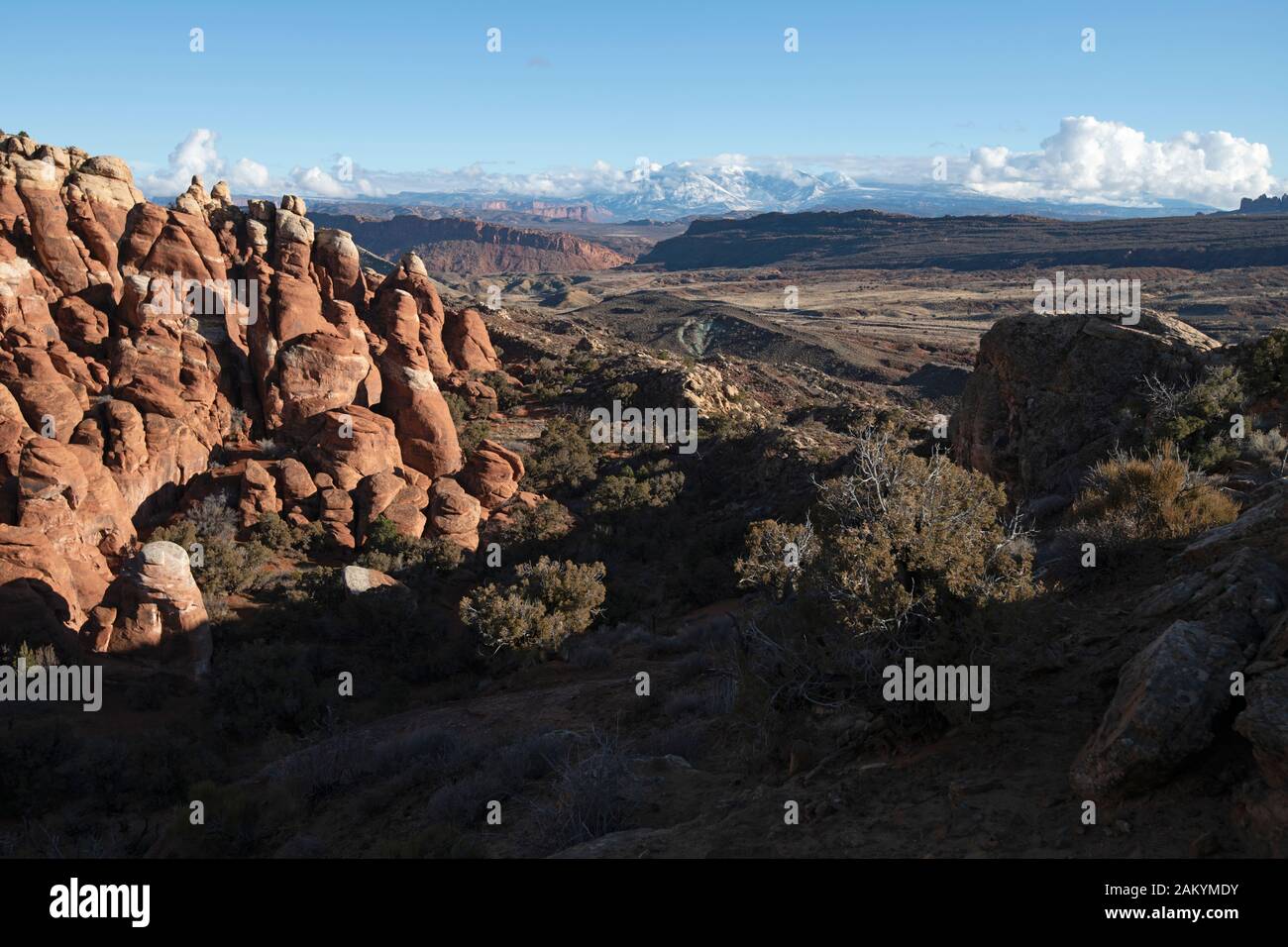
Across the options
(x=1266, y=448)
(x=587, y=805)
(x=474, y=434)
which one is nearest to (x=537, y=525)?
(x=474, y=434)

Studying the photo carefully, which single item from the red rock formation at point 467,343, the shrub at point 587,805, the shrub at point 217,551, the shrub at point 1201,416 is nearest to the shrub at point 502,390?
the red rock formation at point 467,343

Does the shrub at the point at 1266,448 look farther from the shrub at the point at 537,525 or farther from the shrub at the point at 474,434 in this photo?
the shrub at the point at 474,434

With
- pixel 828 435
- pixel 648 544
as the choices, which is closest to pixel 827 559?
pixel 648 544

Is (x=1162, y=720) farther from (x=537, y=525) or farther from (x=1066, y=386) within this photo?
(x=537, y=525)

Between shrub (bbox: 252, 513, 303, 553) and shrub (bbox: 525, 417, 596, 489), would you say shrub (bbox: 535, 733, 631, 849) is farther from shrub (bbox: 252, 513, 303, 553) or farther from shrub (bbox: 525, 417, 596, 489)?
shrub (bbox: 525, 417, 596, 489)
